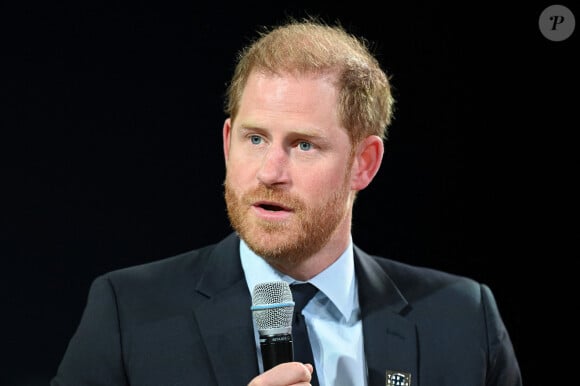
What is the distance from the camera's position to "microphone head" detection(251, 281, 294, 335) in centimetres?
228

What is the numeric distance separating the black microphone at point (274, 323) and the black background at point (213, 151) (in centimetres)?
100

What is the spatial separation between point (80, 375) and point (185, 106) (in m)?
1.03

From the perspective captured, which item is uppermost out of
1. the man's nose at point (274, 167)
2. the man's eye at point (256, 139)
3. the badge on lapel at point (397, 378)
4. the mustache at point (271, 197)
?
the man's eye at point (256, 139)

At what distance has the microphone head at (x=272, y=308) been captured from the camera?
2.28m

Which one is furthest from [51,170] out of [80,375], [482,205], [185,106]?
[482,205]

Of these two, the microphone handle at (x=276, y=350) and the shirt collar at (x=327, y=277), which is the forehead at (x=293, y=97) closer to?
the shirt collar at (x=327, y=277)

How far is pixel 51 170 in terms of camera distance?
3.16m

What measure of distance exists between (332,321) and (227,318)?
307 millimetres

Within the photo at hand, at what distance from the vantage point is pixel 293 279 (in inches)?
112

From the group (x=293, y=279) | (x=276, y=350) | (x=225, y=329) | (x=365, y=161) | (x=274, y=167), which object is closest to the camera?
(x=276, y=350)

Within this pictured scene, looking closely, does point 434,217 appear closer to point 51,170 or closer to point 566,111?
point 566,111
